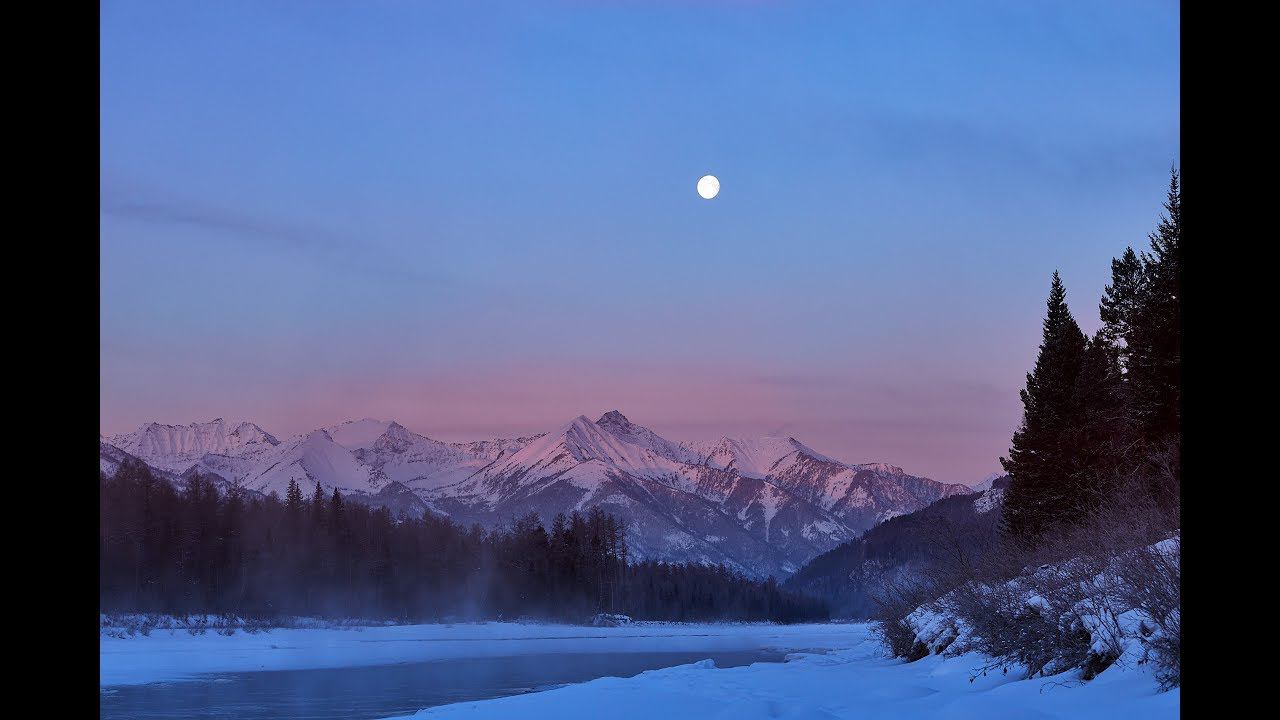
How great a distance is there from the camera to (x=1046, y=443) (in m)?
51.2

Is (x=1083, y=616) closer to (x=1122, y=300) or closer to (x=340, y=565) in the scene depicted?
(x=1122, y=300)

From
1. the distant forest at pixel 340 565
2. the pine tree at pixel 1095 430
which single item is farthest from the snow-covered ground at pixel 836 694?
the distant forest at pixel 340 565

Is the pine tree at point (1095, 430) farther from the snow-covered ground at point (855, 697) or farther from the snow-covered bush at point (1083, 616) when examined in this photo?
the snow-covered bush at point (1083, 616)

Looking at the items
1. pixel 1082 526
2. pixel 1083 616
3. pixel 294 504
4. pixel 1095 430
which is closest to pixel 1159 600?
pixel 1083 616

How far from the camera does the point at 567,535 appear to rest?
142 meters

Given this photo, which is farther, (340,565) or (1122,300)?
(340,565)

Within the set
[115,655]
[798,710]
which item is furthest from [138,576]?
[798,710]

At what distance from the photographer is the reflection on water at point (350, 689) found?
104ft

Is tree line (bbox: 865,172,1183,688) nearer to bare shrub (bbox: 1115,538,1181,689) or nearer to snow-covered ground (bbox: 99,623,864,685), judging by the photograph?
bare shrub (bbox: 1115,538,1181,689)

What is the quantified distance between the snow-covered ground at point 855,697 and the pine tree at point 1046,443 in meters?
23.0

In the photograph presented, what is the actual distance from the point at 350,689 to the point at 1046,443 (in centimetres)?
3102

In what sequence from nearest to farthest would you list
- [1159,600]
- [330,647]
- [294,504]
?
[1159,600] < [330,647] < [294,504]
